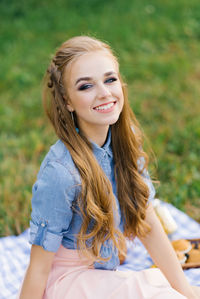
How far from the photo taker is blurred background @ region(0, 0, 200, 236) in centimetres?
321

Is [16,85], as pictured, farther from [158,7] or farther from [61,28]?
[158,7]

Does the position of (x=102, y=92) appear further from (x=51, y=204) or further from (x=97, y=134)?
(x=51, y=204)

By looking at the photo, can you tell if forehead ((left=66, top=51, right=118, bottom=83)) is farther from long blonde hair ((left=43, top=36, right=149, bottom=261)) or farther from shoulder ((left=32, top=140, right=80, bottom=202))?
shoulder ((left=32, top=140, right=80, bottom=202))

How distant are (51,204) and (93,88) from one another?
20.6 inches

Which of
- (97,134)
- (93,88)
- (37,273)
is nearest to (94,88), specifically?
(93,88)

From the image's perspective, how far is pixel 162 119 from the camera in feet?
13.5

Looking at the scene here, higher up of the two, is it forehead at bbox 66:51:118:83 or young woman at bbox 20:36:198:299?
forehead at bbox 66:51:118:83

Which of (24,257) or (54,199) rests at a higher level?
(54,199)

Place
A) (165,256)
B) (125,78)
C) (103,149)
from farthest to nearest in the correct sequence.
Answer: (125,78) < (165,256) < (103,149)

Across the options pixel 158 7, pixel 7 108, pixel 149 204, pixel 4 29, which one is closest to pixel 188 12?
pixel 158 7

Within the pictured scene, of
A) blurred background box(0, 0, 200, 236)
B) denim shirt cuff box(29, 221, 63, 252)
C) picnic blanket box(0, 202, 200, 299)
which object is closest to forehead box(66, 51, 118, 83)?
denim shirt cuff box(29, 221, 63, 252)

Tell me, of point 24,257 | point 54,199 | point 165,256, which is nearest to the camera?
point 54,199

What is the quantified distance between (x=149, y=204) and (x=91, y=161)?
481mm

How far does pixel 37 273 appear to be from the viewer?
1.61 meters
